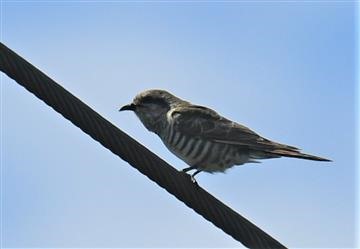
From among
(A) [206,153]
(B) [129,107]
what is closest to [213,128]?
(A) [206,153]

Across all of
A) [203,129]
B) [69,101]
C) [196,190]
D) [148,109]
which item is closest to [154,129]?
[148,109]

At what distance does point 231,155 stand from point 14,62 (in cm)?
407

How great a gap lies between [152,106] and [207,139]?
1355 mm

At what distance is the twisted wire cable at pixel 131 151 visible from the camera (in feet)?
18.8

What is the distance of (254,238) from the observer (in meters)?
6.21

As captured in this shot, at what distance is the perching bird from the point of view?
30.2 ft

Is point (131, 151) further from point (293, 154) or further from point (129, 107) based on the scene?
point (129, 107)

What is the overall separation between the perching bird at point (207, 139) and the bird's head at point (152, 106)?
0.01 meters

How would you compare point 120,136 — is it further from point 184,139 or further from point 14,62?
point 184,139

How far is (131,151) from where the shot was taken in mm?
6148

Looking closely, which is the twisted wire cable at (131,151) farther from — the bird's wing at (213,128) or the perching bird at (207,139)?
the bird's wing at (213,128)

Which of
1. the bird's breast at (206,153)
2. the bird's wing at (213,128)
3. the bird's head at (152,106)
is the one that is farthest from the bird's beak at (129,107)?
the bird's breast at (206,153)

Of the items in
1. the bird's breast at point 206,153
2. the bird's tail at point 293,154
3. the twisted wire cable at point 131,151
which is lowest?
the twisted wire cable at point 131,151

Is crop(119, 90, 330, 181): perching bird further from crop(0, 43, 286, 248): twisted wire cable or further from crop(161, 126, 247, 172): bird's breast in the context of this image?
crop(0, 43, 286, 248): twisted wire cable
